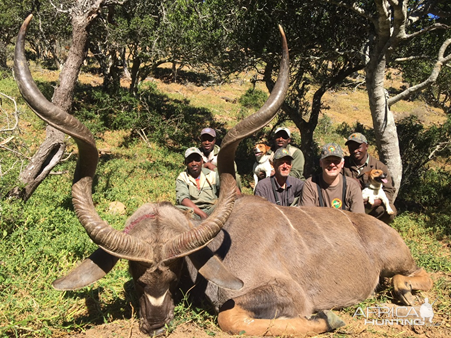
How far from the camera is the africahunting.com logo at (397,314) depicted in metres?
4.41

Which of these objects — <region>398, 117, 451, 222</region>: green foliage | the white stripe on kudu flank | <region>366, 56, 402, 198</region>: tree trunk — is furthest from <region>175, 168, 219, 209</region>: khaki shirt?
<region>398, 117, 451, 222</region>: green foliage

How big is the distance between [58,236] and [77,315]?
70.4 inches

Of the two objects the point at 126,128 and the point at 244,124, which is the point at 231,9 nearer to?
the point at 126,128

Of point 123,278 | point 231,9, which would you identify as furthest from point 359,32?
point 123,278

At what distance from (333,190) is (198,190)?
2515 millimetres

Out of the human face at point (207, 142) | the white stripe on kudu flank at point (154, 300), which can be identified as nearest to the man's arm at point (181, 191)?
the human face at point (207, 142)

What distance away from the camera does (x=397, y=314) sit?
4.61 meters

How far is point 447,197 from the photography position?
31.0 feet

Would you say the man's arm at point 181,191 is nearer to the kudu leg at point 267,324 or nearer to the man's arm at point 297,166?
the man's arm at point 297,166

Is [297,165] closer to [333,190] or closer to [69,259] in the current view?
[333,190]

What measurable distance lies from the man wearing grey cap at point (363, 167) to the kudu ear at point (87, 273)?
4.92 metres

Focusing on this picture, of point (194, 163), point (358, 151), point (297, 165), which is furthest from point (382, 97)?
point (194, 163)

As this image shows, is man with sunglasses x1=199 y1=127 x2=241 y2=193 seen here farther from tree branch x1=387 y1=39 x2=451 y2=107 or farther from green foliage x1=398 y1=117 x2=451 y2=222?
green foliage x1=398 y1=117 x2=451 y2=222

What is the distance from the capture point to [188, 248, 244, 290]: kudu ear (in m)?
3.61
